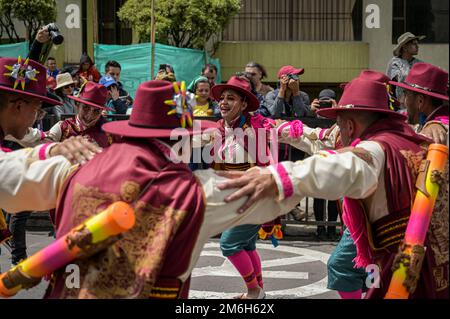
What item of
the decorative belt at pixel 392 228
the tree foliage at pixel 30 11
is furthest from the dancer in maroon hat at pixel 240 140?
the tree foliage at pixel 30 11

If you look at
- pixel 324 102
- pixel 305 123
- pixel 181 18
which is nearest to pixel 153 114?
pixel 305 123

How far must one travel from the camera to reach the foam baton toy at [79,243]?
2875 millimetres

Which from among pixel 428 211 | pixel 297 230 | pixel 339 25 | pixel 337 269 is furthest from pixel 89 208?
pixel 339 25

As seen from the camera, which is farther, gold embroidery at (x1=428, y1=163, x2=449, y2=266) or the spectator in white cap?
the spectator in white cap

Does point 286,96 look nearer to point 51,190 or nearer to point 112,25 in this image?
point 51,190

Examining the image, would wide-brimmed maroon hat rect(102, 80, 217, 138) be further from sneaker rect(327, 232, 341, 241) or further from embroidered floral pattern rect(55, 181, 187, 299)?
sneaker rect(327, 232, 341, 241)

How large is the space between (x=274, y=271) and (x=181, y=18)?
12.1m

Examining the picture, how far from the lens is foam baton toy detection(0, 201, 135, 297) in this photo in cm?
288

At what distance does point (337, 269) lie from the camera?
532 cm

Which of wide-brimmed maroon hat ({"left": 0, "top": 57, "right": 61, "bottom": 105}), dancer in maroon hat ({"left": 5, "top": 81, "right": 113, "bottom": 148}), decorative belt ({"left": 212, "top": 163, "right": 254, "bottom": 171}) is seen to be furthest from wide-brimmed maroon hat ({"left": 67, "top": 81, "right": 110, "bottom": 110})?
wide-brimmed maroon hat ({"left": 0, "top": 57, "right": 61, "bottom": 105})

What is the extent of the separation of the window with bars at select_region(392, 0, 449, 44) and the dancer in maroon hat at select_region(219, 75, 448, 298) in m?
→ 17.5

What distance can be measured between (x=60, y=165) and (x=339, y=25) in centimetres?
2004

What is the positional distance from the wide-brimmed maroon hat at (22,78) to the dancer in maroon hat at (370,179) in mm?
1623
